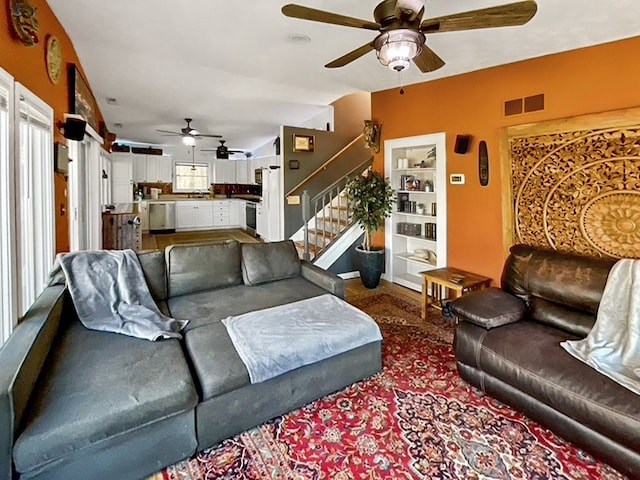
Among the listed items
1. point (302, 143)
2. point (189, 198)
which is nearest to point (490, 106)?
point (302, 143)

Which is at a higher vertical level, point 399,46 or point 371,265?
point 399,46

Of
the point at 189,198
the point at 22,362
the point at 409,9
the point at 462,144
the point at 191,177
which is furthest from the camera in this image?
the point at 191,177

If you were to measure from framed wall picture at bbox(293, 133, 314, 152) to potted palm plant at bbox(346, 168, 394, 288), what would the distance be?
6.03 feet

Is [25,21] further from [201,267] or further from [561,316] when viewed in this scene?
[561,316]

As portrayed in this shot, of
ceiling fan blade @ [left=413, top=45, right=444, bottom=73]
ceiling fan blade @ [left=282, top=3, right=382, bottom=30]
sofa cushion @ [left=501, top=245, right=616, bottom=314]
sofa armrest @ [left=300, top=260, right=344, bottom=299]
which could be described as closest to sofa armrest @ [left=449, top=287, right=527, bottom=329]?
sofa cushion @ [left=501, top=245, right=616, bottom=314]

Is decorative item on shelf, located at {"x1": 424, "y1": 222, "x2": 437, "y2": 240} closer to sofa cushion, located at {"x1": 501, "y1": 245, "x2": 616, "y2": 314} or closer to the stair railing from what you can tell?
the stair railing

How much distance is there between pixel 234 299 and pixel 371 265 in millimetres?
2230

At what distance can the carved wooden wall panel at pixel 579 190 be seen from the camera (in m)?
2.58

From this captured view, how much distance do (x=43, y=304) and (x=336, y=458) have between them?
75.6 inches

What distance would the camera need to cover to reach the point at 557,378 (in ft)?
6.20

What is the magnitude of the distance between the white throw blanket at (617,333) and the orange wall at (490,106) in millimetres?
1292

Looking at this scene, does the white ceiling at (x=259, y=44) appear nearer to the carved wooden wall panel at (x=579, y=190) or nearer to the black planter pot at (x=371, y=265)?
the carved wooden wall panel at (x=579, y=190)

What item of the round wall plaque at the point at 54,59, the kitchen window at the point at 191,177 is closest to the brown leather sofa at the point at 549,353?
the round wall plaque at the point at 54,59

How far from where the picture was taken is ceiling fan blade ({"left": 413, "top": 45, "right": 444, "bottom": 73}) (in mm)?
2187
